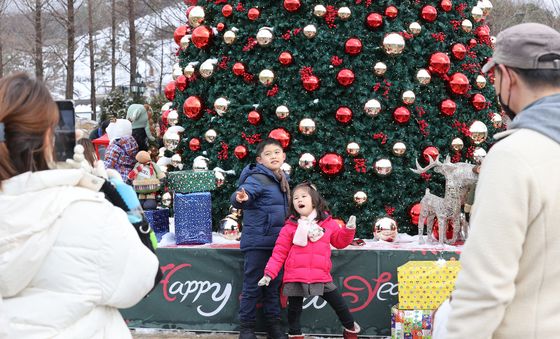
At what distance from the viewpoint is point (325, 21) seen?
21.7 ft

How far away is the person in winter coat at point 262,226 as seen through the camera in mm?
5730

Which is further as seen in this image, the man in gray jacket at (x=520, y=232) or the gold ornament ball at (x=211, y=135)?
the gold ornament ball at (x=211, y=135)

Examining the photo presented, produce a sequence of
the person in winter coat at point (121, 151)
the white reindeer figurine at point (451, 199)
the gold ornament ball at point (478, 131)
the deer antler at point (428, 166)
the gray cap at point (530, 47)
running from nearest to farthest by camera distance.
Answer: the gray cap at point (530, 47)
the white reindeer figurine at point (451, 199)
the deer antler at point (428, 166)
the gold ornament ball at point (478, 131)
the person in winter coat at point (121, 151)

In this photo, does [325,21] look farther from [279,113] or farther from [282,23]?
[279,113]

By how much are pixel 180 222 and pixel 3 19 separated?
23986 millimetres

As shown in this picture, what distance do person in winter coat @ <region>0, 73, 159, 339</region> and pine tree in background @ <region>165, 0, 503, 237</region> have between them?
14.0ft

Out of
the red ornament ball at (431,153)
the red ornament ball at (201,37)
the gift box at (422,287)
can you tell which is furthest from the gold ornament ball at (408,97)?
the red ornament ball at (201,37)

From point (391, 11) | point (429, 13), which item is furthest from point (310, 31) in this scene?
point (429, 13)

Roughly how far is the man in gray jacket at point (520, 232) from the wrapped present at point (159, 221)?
16.1ft

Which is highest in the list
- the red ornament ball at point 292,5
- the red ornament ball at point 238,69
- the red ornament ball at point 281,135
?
the red ornament ball at point 292,5

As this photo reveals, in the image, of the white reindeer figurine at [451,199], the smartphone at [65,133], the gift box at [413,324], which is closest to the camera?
the smartphone at [65,133]

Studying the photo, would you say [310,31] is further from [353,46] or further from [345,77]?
[345,77]

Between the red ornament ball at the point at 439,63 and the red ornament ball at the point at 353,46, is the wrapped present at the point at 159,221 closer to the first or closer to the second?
the red ornament ball at the point at 353,46

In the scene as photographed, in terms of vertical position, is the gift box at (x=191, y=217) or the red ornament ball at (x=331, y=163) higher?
the red ornament ball at (x=331, y=163)
